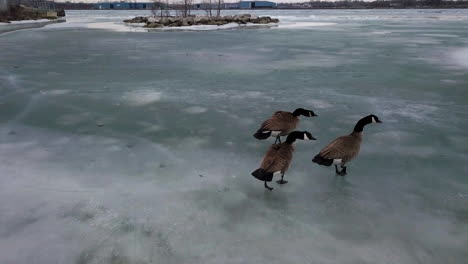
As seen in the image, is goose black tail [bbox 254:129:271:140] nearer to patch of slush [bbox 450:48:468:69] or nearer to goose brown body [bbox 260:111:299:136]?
goose brown body [bbox 260:111:299:136]

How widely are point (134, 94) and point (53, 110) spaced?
160 centimetres

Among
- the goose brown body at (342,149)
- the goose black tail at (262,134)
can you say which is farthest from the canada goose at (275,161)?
the goose black tail at (262,134)

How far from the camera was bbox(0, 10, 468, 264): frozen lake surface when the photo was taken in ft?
8.72

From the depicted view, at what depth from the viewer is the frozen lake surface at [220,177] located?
266 centimetres

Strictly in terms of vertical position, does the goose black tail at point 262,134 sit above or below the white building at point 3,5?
below

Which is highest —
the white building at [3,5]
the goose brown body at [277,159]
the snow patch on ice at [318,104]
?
the white building at [3,5]

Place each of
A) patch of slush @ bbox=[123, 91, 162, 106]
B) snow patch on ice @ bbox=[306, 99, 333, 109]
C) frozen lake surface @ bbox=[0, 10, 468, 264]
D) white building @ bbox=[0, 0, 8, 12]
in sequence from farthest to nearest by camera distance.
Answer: white building @ bbox=[0, 0, 8, 12], patch of slush @ bbox=[123, 91, 162, 106], snow patch on ice @ bbox=[306, 99, 333, 109], frozen lake surface @ bbox=[0, 10, 468, 264]

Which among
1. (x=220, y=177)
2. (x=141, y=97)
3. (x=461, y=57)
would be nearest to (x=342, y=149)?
(x=220, y=177)

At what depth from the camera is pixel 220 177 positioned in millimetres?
3715

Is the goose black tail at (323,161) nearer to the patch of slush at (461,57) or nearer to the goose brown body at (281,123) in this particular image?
the goose brown body at (281,123)

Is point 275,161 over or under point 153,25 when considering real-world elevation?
under

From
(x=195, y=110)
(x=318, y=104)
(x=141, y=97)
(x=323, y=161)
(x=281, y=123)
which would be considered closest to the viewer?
(x=323, y=161)

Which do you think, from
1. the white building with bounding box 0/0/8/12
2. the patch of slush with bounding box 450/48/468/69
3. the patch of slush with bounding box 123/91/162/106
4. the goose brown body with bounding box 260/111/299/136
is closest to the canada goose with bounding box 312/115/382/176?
the goose brown body with bounding box 260/111/299/136

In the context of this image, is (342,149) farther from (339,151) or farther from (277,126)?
(277,126)
